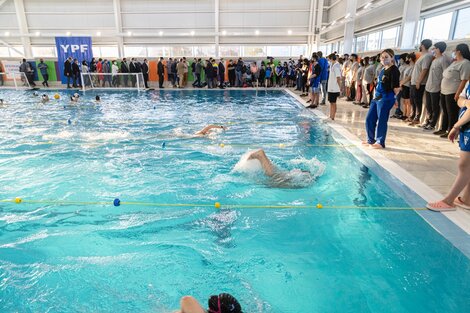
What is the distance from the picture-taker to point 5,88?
70.0 ft

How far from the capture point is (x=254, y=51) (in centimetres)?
2662

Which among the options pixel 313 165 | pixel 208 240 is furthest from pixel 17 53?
pixel 208 240

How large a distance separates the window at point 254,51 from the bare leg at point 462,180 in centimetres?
2394

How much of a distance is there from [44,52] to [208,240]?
28631mm

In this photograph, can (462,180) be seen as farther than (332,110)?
No

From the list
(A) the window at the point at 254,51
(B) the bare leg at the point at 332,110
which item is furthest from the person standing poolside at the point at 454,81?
(A) the window at the point at 254,51

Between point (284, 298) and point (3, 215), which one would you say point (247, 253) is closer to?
point (284, 298)

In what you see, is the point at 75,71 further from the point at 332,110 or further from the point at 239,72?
the point at 332,110

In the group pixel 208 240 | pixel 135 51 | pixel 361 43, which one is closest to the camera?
pixel 208 240

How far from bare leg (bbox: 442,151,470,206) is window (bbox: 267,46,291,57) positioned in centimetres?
2408

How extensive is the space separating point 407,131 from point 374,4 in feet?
33.8

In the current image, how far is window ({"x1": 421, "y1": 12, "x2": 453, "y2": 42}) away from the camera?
37.4 feet

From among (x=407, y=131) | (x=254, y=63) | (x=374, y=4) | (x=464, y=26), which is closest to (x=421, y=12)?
(x=464, y=26)

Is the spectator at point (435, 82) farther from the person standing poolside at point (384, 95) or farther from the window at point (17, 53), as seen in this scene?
the window at point (17, 53)
